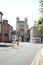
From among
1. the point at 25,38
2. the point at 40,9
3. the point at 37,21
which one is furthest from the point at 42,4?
the point at 25,38

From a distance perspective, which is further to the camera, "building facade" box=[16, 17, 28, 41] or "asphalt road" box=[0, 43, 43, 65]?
"building facade" box=[16, 17, 28, 41]

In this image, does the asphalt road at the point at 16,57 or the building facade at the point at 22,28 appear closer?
the asphalt road at the point at 16,57

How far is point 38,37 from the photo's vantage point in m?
150

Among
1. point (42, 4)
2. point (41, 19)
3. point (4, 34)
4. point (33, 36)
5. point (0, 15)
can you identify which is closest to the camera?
point (42, 4)

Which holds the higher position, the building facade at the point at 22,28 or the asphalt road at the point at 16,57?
the building facade at the point at 22,28

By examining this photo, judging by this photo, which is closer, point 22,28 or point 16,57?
point 16,57

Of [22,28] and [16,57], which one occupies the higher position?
[22,28]

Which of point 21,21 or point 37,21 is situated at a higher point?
point 21,21

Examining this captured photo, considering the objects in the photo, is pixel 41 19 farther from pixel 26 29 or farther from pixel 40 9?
pixel 26 29

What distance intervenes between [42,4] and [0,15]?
109 metres

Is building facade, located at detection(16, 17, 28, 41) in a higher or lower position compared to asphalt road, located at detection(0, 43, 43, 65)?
higher

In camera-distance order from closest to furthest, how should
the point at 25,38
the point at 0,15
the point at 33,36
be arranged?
the point at 0,15
the point at 33,36
the point at 25,38

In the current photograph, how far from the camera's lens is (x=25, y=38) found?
172125 mm

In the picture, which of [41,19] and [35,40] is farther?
[35,40]
